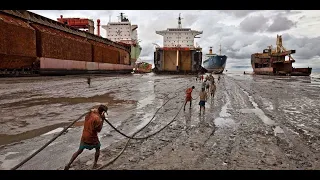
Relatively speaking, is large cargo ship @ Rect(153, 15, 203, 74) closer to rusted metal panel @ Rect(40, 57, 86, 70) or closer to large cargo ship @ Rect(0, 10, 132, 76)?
large cargo ship @ Rect(0, 10, 132, 76)

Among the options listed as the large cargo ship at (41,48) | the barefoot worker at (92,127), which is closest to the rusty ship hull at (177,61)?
the large cargo ship at (41,48)

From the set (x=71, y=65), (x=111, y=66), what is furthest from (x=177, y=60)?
(x=71, y=65)

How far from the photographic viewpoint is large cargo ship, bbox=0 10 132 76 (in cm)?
1775

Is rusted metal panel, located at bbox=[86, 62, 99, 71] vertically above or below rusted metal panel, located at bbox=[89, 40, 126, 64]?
below

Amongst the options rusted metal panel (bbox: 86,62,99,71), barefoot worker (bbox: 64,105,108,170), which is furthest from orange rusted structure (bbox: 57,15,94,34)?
barefoot worker (bbox: 64,105,108,170)

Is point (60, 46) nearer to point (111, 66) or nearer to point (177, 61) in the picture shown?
point (111, 66)

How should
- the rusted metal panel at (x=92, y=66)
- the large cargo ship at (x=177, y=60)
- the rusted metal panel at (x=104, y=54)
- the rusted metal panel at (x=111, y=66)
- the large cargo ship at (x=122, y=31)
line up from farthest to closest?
the large cargo ship at (x=122, y=31), the large cargo ship at (x=177, y=60), the rusted metal panel at (x=111, y=66), the rusted metal panel at (x=104, y=54), the rusted metal panel at (x=92, y=66)

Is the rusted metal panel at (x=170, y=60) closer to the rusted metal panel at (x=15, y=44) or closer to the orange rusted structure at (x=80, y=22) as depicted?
the orange rusted structure at (x=80, y=22)

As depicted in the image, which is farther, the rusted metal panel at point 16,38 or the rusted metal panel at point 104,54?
the rusted metal panel at point 104,54

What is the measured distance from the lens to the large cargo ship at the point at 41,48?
17.8 metres

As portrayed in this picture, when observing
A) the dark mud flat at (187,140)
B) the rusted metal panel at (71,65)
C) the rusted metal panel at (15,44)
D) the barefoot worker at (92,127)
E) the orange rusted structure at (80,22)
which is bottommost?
the dark mud flat at (187,140)

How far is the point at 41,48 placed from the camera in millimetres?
21938
